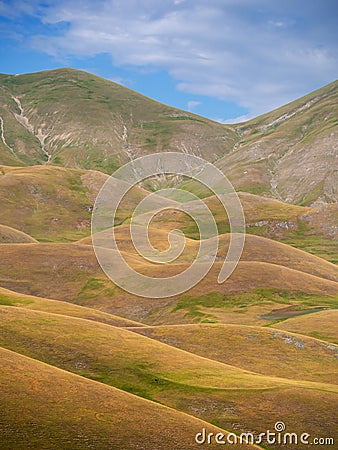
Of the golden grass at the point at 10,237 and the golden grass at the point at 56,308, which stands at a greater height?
the golden grass at the point at 10,237

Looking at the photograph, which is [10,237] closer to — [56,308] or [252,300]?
[252,300]

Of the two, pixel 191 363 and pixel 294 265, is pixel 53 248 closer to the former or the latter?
pixel 294 265

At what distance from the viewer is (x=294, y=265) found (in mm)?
165000

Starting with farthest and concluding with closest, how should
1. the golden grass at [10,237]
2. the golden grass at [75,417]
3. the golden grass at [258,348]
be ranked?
1. the golden grass at [10,237]
2. the golden grass at [258,348]
3. the golden grass at [75,417]

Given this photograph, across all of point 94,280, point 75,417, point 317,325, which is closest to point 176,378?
point 75,417

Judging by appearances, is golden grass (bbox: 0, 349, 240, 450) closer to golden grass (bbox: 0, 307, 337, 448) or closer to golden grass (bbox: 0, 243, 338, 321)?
golden grass (bbox: 0, 307, 337, 448)

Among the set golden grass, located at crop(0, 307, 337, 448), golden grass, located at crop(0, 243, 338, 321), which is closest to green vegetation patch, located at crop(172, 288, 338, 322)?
golden grass, located at crop(0, 243, 338, 321)

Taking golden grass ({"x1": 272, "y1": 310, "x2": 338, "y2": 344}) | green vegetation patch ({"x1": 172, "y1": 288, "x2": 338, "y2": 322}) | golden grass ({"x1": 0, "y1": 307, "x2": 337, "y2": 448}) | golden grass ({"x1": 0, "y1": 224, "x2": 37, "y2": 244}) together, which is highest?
golden grass ({"x1": 0, "y1": 224, "x2": 37, "y2": 244})

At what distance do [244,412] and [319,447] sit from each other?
793 centimetres

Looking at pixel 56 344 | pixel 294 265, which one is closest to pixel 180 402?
pixel 56 344

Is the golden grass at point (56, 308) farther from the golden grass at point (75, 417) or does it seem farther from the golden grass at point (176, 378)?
the golden grass at point (75, 417)

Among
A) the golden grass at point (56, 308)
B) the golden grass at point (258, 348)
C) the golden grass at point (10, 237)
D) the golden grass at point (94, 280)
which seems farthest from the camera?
the golden grass at point (10, 237)

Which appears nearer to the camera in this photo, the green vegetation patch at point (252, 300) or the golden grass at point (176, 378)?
the golden grass at point (176, 378)

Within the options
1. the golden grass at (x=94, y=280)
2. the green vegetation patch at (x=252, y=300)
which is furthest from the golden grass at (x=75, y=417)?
the golden grass at (x=94, y=280)
